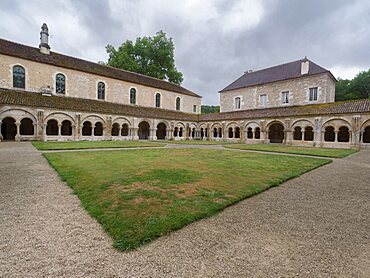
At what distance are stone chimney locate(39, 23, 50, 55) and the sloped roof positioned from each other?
25.2 meters

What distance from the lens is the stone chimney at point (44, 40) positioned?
77.1 feet

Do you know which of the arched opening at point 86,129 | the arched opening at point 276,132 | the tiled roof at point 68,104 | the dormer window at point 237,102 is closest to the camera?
the tiled roof at point 68,104

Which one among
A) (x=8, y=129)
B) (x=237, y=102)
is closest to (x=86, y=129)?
(x=8, y=129)

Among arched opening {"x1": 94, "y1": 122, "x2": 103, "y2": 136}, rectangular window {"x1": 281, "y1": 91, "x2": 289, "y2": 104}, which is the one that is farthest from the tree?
rectangular window {"x1": 281, "y1": 91, "x2": 289, "y2": 104}

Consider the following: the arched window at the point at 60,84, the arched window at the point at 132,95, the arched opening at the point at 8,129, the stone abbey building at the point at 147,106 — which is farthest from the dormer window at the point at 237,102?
the arched opening at the point at 8,129

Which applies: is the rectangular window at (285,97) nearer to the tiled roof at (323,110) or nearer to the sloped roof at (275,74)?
the sloped roof at (275,74)

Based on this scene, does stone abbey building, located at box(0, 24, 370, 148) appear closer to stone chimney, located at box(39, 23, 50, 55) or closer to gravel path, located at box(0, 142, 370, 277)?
stone chimney, located at box(39, 23, 50, 55)

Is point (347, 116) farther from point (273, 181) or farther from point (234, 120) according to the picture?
point (273, 181)

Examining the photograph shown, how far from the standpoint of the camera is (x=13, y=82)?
814 inches

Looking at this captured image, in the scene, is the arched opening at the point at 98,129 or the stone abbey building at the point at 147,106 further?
the arched opening at the point at 98,129

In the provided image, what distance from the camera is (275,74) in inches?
1149

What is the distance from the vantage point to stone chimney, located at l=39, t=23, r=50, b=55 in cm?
2351

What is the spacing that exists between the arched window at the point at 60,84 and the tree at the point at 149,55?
46.2 ft

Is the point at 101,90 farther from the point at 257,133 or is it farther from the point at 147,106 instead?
the point at 257,133
